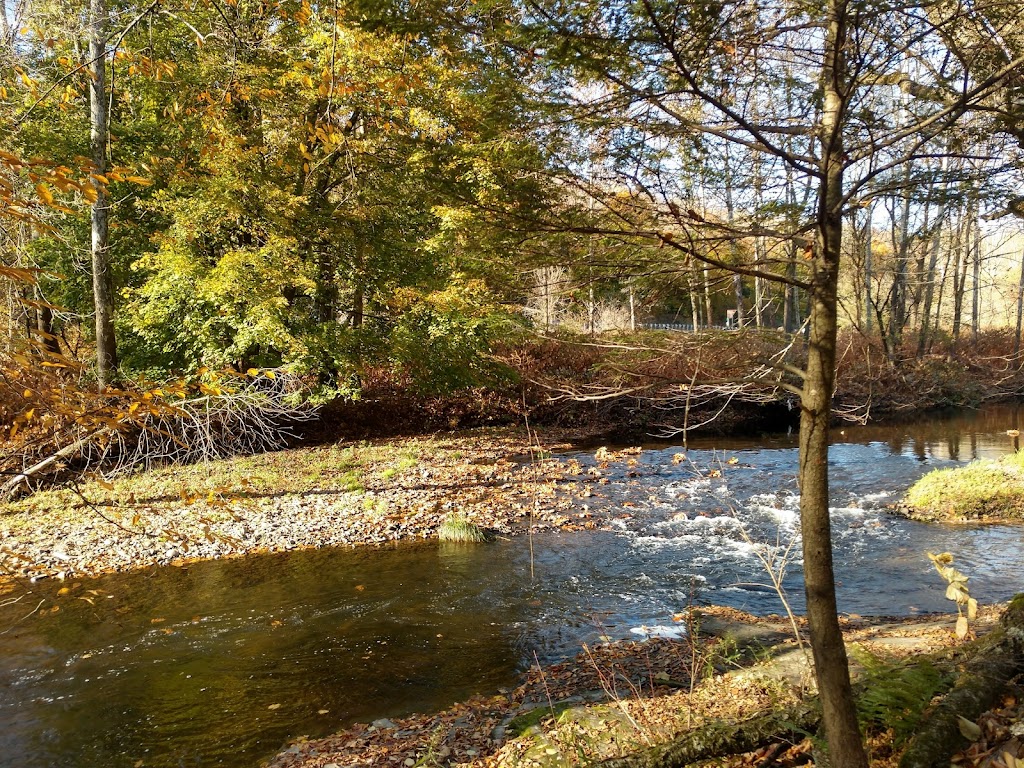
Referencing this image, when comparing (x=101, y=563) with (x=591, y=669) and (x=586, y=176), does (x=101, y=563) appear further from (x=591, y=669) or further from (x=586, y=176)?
(x=586, y=176)

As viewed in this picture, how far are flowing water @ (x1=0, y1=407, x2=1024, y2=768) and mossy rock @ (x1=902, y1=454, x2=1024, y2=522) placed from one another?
482 mm

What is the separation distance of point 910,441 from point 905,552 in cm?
889

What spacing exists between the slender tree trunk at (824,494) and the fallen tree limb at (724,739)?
0.67 m

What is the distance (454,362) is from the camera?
637 inches

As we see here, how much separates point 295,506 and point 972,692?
9.92 metres

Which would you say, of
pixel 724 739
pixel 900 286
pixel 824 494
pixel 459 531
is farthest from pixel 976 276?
pixel 824 494

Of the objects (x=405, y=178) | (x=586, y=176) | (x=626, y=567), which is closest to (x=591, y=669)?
(x=626, y=567)

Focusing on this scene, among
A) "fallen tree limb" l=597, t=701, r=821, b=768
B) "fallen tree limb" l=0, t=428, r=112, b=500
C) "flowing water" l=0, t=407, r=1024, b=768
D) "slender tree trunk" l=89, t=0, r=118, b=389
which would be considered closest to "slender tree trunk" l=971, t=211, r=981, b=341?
"fallen tree limb" l=597, t=701, r=821, b=768

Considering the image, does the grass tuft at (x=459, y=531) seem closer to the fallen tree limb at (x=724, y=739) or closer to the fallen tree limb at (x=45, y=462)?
the fallen tree limb at (x=45, y=462)

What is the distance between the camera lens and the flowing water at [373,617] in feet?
18.0

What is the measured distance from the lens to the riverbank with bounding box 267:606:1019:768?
4018 mm

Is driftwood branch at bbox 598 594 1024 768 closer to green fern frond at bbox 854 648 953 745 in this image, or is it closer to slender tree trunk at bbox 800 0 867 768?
green fern frond at bbox 854 648 953 745

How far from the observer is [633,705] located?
4.75m

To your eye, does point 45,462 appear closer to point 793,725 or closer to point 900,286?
point 793,725
